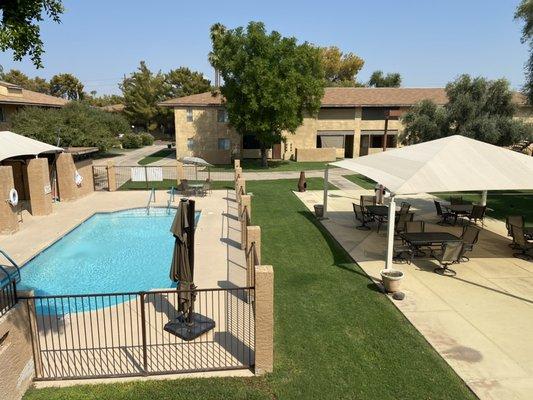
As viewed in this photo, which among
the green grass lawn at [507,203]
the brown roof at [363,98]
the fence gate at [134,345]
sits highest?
the brown roof at [363,98]

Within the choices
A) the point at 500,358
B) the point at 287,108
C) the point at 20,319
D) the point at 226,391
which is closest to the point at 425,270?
the point at 500,358

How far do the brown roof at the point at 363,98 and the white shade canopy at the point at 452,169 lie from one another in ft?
91.5

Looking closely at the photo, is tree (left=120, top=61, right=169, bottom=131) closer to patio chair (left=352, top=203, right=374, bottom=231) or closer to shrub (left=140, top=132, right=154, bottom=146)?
shrub (left=140, top=132, right=154, bottom=146)

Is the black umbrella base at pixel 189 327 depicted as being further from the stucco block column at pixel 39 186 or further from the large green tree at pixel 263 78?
the large green tree at pixel 263 78

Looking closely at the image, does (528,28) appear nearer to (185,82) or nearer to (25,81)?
(185,82)

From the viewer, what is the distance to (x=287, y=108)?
3250 cm

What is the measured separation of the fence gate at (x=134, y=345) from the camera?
689 cm

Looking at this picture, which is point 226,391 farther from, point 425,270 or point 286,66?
point 286,66

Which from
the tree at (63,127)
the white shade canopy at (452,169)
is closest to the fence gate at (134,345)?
the white shade canopy at (452,169)

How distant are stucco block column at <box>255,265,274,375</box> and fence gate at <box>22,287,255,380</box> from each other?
388 mm

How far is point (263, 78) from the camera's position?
31.0m

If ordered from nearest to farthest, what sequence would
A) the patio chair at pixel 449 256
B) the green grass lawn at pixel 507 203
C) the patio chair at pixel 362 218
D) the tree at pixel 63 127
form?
the patio chair at pixel 449 256 → the patio chair at pixel 362 218 → the green grass lawn at pixel 507 203 → the tree at pixel 63 127

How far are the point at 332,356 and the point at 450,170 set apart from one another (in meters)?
6.85

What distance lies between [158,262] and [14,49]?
878 cm
